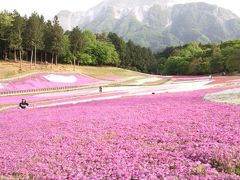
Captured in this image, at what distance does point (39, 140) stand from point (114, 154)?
5.77 meters

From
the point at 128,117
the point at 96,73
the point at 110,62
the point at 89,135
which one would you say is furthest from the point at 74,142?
the point at 110,62

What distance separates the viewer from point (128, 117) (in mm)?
27469

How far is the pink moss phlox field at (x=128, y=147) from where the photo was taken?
1294 cm

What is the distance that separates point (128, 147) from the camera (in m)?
16.8

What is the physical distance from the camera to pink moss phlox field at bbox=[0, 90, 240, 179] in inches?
509

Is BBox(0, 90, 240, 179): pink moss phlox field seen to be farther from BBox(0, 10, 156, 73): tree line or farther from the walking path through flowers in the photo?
BBox(0, 10, 156, 73): tree line

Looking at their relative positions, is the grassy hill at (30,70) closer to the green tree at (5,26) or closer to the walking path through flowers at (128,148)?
the green tree at (5,26)

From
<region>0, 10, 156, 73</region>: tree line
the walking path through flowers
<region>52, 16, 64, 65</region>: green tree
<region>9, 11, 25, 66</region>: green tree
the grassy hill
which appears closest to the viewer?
the walking path through flowers

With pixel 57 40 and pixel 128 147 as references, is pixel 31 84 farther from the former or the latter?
pixel 128 147

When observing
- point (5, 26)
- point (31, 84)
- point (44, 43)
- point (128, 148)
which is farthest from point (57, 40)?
point (128, 148)

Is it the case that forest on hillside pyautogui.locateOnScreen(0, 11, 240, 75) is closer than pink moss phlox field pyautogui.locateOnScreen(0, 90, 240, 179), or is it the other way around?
pink moss phlox field pyautogui.locateOnScreen(0, 90, 240, 179)

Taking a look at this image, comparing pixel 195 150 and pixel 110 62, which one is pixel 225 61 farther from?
pixel 195 150

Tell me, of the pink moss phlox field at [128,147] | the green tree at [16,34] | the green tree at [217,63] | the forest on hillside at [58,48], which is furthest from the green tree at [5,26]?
the pink moss phlox field at [128,147]

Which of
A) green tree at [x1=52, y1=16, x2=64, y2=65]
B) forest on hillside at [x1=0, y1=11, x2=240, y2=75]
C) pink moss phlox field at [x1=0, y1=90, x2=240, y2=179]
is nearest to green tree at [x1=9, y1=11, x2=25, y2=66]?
forest on hillside at [x1=0, y1=11, x2=240, y2=75]
